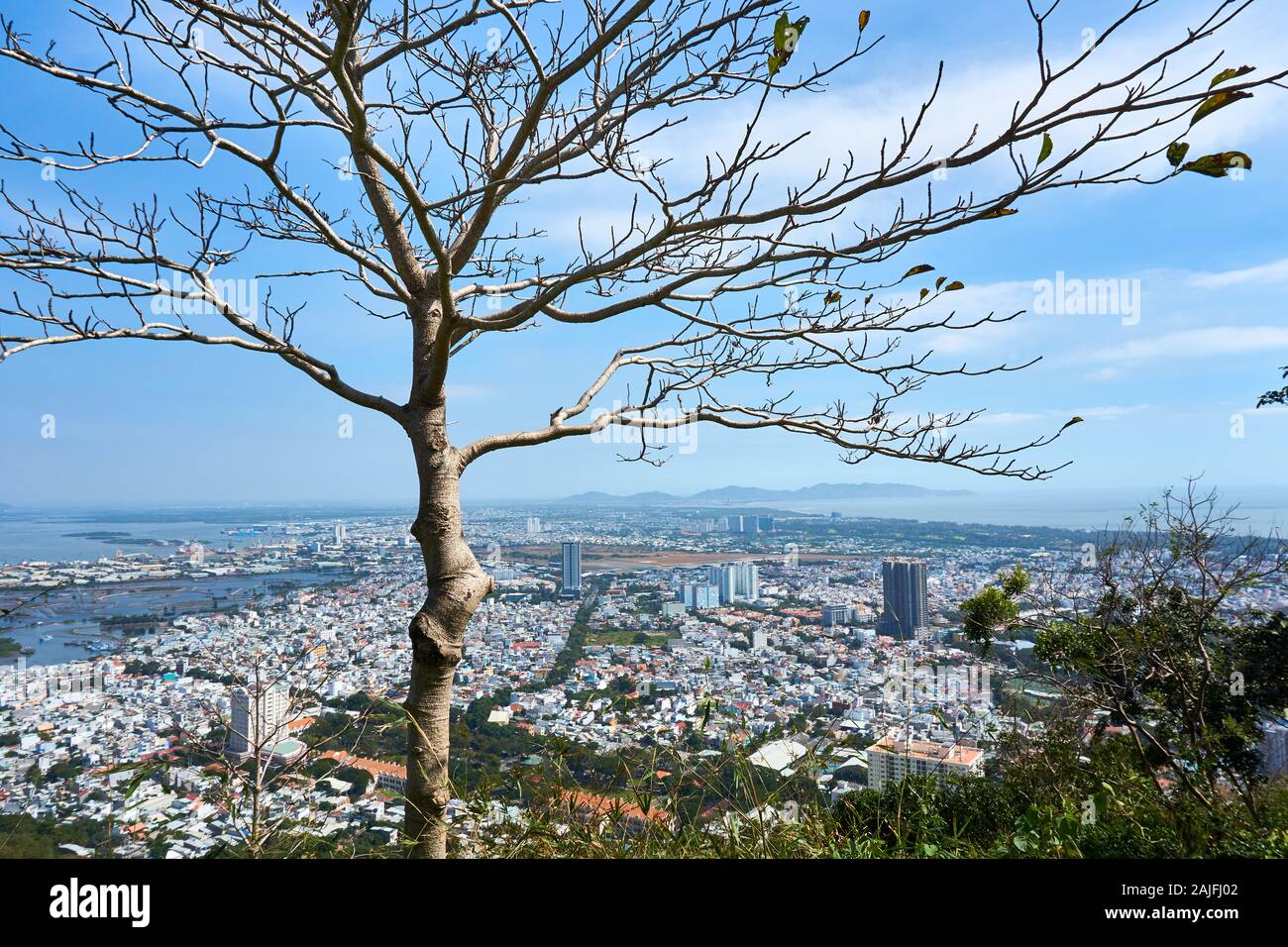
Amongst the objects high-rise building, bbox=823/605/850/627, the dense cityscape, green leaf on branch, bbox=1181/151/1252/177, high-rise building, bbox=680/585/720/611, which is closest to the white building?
the dense cityscape

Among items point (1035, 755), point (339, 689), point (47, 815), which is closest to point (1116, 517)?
point (1035, 755)

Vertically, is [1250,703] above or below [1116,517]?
below

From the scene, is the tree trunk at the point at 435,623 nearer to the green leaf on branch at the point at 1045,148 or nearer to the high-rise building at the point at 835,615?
the green leaf on branch at the point at 1045,148

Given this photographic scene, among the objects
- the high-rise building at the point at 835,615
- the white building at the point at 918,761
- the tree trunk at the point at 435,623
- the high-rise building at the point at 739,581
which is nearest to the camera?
the tree trunk at the point at 435,623

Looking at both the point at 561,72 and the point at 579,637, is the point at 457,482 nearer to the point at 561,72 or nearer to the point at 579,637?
the point at 561,72

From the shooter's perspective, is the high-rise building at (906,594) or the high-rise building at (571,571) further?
the high-rise building at (571,571)
